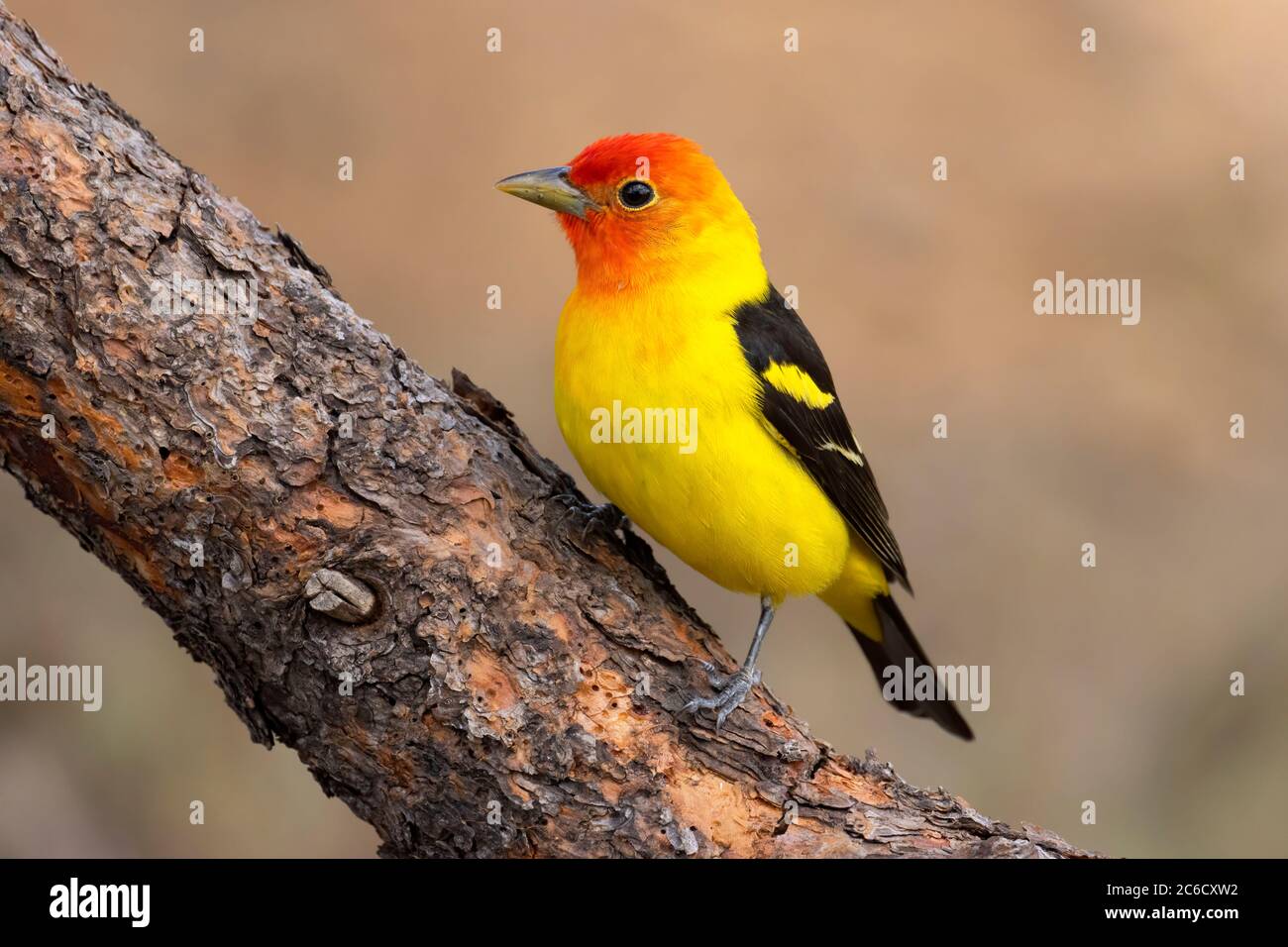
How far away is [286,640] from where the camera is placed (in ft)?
12.1

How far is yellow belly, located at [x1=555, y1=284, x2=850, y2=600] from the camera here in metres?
4.45

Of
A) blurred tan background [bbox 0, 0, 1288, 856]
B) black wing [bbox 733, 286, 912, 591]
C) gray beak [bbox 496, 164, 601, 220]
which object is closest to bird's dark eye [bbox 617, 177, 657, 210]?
gray beak [bbox 496, 164, 601, 220]

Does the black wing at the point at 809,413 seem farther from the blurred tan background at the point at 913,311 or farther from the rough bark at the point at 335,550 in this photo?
the blurred tan background at the point at 913,311

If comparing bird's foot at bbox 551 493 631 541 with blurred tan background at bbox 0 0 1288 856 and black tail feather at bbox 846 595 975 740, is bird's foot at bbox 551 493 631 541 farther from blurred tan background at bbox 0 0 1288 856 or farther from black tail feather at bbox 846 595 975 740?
blurred tan background at bbox 0 0 1288 856

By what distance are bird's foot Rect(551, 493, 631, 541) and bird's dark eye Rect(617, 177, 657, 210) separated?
1238 mm

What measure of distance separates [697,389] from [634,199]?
940 millimetres

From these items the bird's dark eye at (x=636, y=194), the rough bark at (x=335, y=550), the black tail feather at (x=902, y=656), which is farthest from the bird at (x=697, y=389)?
the black tail feather at (x=902, y=656)

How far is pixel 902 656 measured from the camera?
606 cm

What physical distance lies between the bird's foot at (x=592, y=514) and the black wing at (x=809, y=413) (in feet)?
2.27

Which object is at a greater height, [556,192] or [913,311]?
[913,311]

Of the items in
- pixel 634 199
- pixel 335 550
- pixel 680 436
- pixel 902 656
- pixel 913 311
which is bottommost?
pixel 902 656

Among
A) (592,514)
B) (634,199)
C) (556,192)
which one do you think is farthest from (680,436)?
(556,192)

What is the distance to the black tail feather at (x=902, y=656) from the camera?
5.89 meters

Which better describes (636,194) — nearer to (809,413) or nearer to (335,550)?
(809,413)
